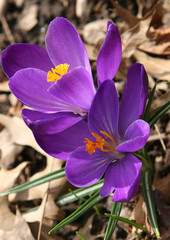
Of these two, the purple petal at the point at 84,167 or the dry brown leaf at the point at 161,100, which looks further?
the dry brown leaf at the point at 161,100

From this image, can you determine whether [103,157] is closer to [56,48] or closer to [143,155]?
[143,155]

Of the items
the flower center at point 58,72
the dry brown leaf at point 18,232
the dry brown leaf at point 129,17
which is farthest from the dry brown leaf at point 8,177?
the dry brown leaf at point 129,17

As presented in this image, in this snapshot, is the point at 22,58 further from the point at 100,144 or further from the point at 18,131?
the point at 18,131

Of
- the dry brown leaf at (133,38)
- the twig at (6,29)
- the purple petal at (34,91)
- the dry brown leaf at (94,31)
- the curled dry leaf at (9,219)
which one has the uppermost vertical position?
the purple petal at (34,91)

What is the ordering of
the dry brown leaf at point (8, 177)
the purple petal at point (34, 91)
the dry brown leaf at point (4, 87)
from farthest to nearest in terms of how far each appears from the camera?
the dry brown leaf at point (4, 87) → the dry brown leaf at point (8, 177) → the purple petal at point (34, 91)

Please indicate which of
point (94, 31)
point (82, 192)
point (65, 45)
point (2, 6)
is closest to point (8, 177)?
point (82, 192)

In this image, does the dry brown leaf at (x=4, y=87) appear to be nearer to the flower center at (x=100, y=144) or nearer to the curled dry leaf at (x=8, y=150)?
the curled dry leaf at (x=8, y=150)

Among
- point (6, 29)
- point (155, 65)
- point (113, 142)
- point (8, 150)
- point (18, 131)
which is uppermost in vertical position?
point (113, 142)

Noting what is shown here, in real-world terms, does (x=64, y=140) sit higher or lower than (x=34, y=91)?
lower
